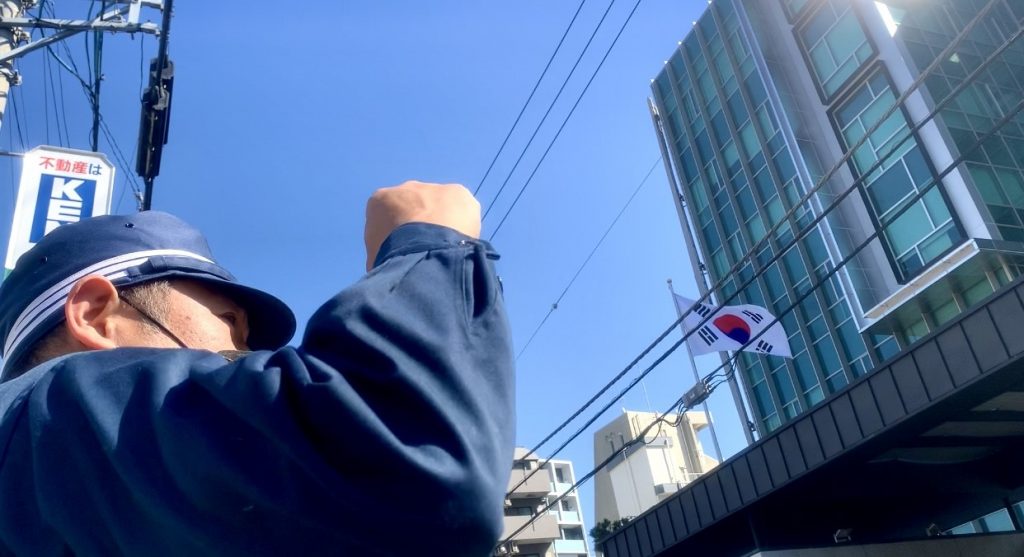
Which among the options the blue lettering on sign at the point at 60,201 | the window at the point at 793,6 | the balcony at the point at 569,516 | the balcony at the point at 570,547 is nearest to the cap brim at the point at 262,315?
the blue lettering on sign at the point at 60,201

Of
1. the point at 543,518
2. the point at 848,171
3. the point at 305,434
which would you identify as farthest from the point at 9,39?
the point at 543,518

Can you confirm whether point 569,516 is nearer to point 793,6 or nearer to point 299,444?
point 793,6

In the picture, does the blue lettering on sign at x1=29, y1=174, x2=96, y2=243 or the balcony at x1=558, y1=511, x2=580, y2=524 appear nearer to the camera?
the blue lettering on sign at x1=29, y1=174, x2=96, y2=243

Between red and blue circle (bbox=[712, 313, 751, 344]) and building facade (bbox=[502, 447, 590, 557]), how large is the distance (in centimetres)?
3283

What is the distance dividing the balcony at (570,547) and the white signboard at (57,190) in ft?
190

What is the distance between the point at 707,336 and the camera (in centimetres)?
1736

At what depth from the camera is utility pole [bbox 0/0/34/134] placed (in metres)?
7.41

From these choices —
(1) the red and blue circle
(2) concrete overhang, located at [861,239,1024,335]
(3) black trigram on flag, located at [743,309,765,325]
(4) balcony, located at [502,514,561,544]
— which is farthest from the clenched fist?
(4) balcony, located at [502,514,561,544]

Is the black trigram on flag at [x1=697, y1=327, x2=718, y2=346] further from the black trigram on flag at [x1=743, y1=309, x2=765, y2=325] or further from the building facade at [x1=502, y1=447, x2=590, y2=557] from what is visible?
the building facade at [x1=502, y1=447, x2=590, y2=557]

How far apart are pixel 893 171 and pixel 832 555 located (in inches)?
913

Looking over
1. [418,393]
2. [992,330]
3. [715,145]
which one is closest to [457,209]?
[418,393]

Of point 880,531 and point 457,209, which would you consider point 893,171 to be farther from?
point 457,209

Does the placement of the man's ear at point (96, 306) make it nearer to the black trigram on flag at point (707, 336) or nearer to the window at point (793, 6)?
the black trigram on flag at point (707, 336)

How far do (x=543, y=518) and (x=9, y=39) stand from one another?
53.9 meters
